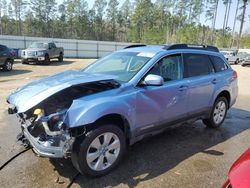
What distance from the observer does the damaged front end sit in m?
3.56

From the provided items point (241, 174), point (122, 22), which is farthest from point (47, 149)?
point (122, 22)

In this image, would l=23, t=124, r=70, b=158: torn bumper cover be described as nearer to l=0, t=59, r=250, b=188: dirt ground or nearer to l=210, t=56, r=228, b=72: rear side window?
l=0, t=59, r=250, b=188: dirt ground

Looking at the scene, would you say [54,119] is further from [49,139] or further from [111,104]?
[111,104]

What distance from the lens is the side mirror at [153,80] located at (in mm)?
4203

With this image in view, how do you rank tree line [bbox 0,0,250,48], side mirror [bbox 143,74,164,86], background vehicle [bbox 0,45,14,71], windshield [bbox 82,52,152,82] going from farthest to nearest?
tree line [bbox 0,0,250,48] → background vehicle [bbox 0,45,14,71] → windshield [bbox 82,52,152,82] → side mirror [bbox 143,74,164,86]

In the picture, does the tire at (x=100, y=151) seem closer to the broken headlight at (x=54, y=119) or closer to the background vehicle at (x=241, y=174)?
the broken headlight at (x=54, y=119)

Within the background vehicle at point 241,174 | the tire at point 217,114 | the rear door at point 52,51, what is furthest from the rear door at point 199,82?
the rear door at point 52,51

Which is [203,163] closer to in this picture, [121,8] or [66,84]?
[66,84]

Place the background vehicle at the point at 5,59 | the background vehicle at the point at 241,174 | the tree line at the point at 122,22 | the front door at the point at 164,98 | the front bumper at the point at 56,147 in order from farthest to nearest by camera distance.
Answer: the tree line at the point at 122,22 → the background vehicle at the point at 5,59 → the front door at the point at 164,98 → the front bumper at the point at 56,147 → the background vehicle at the point at 241,174

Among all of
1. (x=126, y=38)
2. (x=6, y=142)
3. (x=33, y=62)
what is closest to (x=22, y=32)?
(x=126, y=38)

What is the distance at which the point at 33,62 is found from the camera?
22.4 metres

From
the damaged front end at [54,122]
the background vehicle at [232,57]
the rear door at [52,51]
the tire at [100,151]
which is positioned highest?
the damaged front end at [54,122]

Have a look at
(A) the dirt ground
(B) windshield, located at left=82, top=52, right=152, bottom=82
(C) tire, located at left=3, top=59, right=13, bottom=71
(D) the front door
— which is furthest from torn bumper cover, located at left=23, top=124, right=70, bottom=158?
(C) tire, located at left=3, top=59, right=13, bottom=71

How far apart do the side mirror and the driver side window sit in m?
0.27
